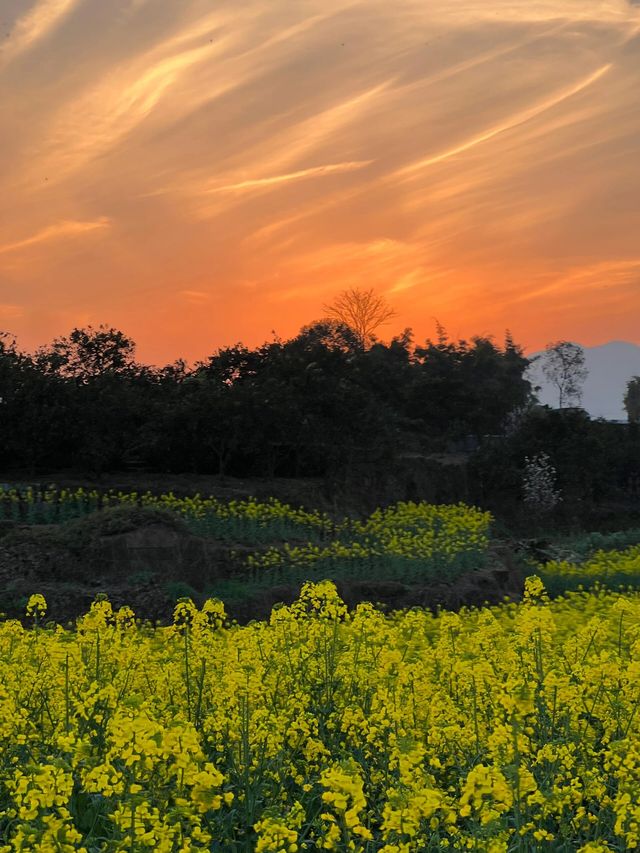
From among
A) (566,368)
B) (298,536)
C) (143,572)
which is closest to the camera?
(143,572)

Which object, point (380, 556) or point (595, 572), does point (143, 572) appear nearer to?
point (380, 556)

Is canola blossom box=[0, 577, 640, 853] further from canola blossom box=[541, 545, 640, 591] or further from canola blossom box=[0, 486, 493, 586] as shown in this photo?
canola blossom box=[541, 545, 640, 591]

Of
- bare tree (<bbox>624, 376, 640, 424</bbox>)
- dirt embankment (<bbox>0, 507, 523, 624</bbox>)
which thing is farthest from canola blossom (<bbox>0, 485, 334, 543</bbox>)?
bare tree (<bbox>624, 376, 640, 424</bbox>)

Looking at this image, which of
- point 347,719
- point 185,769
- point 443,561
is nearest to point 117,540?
point 443,561

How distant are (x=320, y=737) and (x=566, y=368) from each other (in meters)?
58.0

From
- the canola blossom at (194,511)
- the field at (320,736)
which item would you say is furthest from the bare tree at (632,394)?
the field at (320,736)

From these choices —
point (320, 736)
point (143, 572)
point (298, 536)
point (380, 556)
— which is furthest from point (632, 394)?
point (320, 736)

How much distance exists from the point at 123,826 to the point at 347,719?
2848 millimetres

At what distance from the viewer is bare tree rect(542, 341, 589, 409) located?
63.2 meters

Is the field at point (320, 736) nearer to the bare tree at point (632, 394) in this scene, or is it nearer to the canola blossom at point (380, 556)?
the canola blossom at point (380, 556)

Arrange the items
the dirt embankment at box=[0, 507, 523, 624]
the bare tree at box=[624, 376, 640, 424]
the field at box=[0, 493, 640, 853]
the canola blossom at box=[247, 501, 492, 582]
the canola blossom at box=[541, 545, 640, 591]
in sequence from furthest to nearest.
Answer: the bare tree at box=[624, 376, 640, 424] → the canola blossom at box=[541, 545, 640, 591] → the canola blossom at box=[247, 501, 492, 582] → the dirt embankment at box=[0, 507, 523, 624] → the field at box=[0, 493, 640, 853]

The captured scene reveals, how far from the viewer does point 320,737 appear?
7.81 metres

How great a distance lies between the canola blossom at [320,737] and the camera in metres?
4.78

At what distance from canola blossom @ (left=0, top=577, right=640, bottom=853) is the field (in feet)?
0.07
